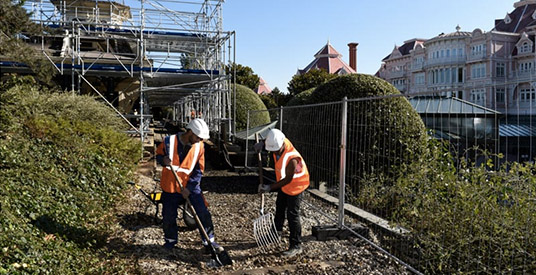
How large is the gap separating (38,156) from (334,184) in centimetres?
481

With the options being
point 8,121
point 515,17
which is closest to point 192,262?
point 8,121

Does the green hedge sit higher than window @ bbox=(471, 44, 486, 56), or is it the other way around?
window @ bbox=(471, 44, 486, 56)

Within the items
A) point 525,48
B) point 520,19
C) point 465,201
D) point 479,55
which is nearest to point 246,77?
point 479,55

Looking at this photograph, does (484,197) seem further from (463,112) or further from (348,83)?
(348,83)

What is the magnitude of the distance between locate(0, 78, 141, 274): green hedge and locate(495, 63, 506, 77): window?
4530cm

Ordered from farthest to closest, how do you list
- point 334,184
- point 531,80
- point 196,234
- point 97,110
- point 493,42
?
1. point 493,42
2. point 97,110
3. point 334,184
4. point 196,234
5. point 531,80

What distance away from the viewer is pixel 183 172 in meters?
4.98

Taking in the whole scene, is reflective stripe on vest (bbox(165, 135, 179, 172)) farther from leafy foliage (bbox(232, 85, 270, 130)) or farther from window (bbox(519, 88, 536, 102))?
leafy foliage (bbox(232, 85, 270, 130))

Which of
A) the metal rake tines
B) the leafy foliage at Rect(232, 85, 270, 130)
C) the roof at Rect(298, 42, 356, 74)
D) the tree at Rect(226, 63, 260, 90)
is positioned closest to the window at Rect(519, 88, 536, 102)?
the metal rake tines

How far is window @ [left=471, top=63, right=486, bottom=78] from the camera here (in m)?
47.1

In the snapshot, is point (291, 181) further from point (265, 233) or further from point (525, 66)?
point (525, 66)

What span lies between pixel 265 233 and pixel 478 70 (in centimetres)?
4916

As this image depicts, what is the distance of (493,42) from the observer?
4512 centimetres

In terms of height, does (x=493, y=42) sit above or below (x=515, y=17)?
below
